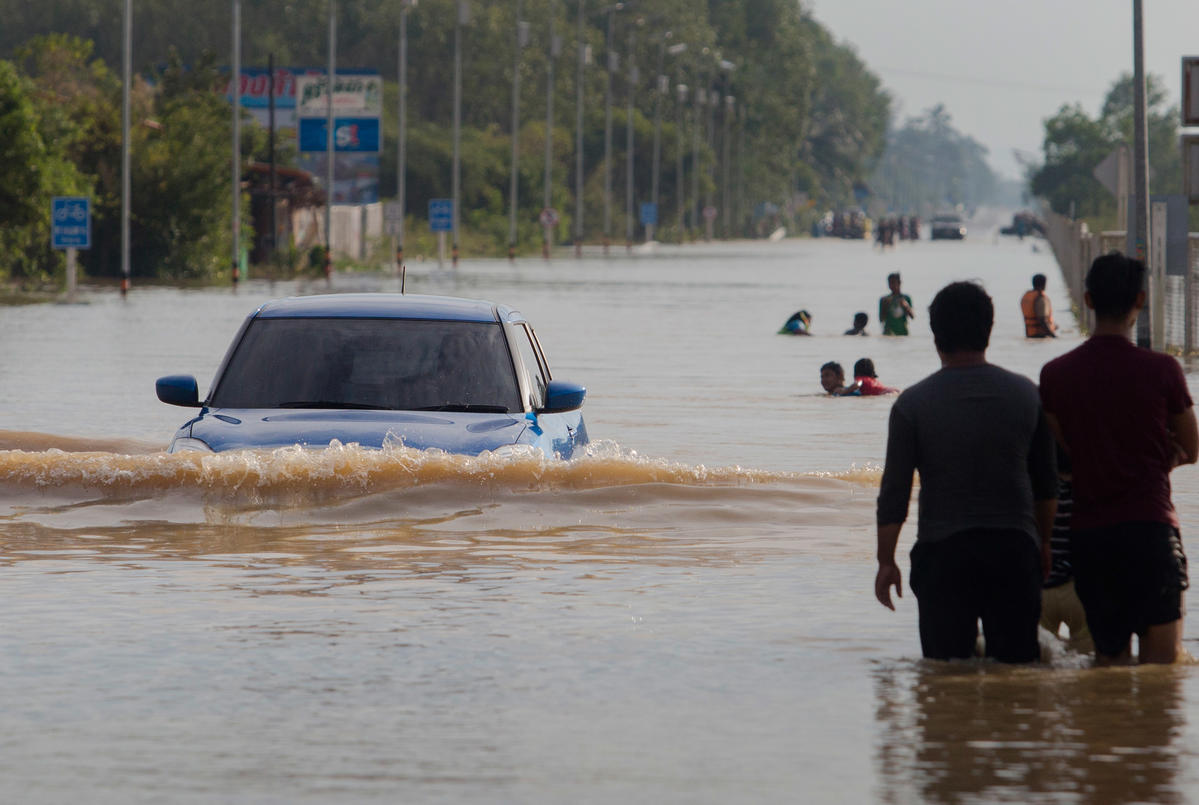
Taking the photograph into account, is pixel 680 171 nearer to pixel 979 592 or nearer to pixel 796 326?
pixel 796 326

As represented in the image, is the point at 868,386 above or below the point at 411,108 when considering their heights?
below

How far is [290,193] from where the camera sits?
78.7 m

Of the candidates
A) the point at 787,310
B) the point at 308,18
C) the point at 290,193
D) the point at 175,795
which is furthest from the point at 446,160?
the point at 175,795

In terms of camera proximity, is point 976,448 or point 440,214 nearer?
point 976,448

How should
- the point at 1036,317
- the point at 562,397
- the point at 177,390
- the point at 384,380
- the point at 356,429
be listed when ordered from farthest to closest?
the point at 1036,317 → the point at 384,380 → the point at 562,397 → the point at 177,390 → the point at 356,429

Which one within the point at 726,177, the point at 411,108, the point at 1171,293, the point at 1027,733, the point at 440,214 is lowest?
the point at 1027,733

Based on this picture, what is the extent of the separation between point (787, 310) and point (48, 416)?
28346mm

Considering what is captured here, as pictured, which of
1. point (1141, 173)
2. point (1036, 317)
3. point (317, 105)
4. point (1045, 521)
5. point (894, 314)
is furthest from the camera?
point (317, 105)

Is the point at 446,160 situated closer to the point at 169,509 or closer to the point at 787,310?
the point at 787,310

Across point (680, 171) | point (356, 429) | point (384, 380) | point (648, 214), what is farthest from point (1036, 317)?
point (680, 171)

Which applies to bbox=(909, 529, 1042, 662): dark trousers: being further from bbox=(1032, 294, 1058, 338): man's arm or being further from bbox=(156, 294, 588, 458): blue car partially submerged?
bbox=(1032, 294, 1058, 338): man's arm

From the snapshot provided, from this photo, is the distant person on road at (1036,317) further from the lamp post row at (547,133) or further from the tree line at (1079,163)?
the tree line at (1079,163)

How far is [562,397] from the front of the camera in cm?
1241

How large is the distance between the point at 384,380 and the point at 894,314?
24039mm
